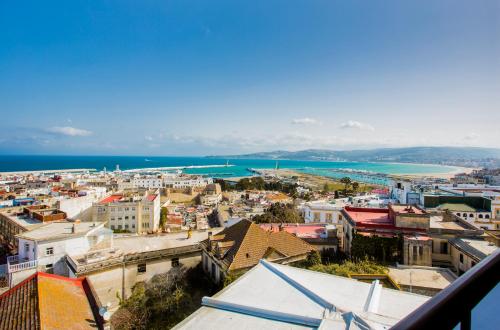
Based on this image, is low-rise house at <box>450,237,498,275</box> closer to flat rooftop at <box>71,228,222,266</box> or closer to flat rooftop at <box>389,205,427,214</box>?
flat rooftop at <box>389,205,427,214</box>

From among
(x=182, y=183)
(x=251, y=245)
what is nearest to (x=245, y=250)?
(x=251, y=245)

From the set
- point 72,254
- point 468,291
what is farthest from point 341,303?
point 72,254

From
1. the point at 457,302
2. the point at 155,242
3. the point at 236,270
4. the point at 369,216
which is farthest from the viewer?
the point at 155,242

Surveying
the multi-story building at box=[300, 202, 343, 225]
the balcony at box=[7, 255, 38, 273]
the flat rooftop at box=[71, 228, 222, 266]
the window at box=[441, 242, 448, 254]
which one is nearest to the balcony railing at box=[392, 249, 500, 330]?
the flat rooftop at box=[71, 228, 222, 266]

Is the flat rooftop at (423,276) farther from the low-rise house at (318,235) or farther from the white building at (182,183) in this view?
the white building at (182,183)

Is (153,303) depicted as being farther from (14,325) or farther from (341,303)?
(341,303)

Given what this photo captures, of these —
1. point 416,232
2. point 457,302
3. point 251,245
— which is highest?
point 457,302

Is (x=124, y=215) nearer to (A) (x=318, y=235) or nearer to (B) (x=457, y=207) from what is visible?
(A) (x=318, y=235)
